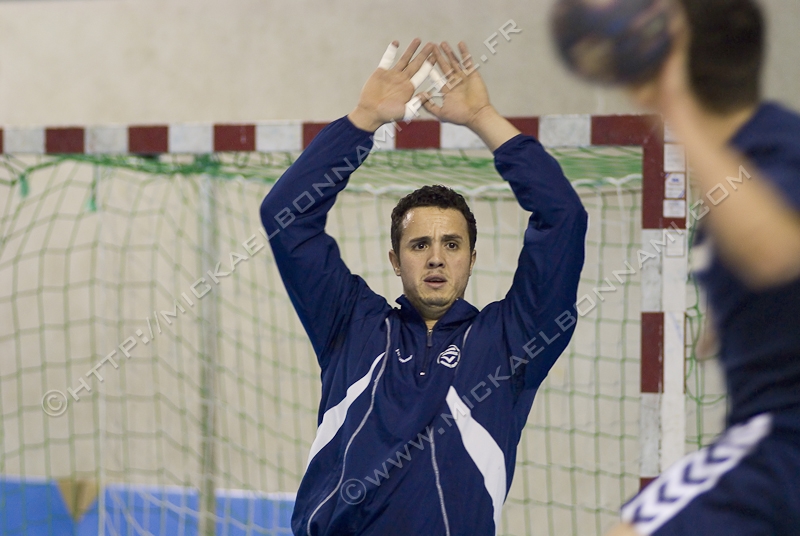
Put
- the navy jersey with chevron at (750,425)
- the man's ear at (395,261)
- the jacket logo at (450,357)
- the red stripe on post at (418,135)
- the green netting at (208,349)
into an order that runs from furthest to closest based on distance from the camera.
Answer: the green netting at (208,349) < the red stripe on post at (418,135) < the man's ear at (395,261) < the jacket logo at (450,357) < the navy jersey with chevron at (750,425)

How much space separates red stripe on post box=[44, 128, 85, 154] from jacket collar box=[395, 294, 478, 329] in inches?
64.1

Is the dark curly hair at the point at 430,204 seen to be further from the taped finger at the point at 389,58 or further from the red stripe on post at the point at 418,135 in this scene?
the red stripe on post at the point at 418,135

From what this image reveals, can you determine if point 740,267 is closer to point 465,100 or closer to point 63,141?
point 465,100

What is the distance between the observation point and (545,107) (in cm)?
487

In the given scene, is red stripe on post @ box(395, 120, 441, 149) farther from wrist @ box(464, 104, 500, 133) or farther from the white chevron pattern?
the white chevron pattern

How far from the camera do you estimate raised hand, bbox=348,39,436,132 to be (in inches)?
76.9

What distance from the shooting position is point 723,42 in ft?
3.36

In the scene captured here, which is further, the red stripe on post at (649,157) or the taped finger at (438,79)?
Result: the red stripe on post at (649,157)

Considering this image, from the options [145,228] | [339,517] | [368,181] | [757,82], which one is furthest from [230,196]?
[757,82]

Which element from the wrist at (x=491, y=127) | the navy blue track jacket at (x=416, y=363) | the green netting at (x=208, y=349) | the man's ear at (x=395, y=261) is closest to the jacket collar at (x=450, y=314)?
the navy blue track jacket at (x=416, y=363)

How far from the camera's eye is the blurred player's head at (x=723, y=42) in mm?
1021

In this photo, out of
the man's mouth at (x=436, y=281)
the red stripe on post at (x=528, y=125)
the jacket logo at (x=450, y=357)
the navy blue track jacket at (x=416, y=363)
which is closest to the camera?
the navy blue track jacket at (x=416, y=363)

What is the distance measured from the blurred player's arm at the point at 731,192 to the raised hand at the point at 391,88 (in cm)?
93

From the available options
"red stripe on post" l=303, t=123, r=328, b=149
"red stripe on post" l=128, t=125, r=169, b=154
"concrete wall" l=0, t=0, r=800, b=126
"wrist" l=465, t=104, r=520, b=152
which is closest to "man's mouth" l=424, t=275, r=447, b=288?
"wrist" l=465, t=104, r=520, b=152
